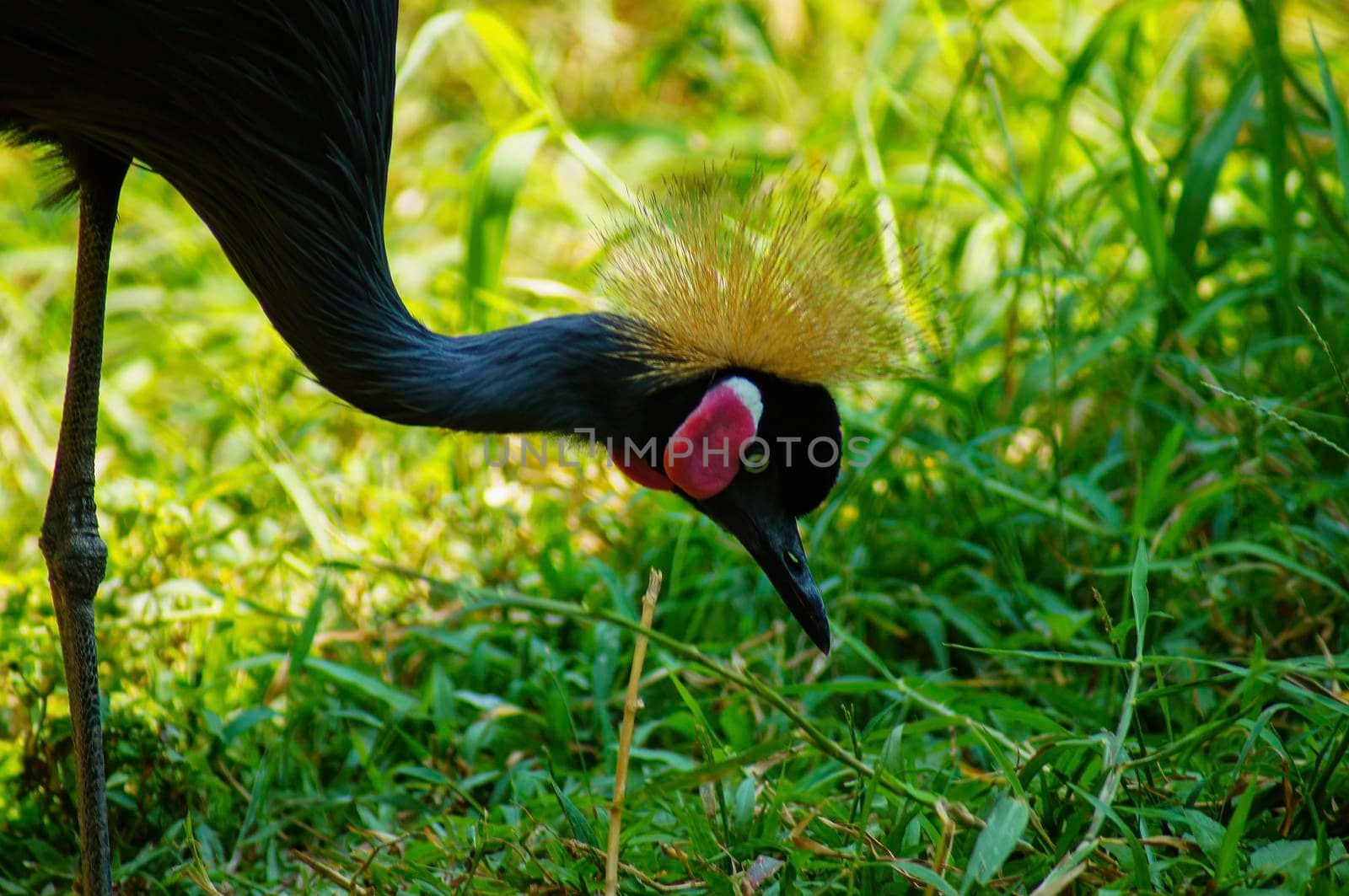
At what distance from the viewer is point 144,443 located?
3514 mm

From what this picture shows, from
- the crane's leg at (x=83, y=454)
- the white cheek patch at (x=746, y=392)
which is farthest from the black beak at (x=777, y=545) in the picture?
the crane's leg at (x=83, y=454)

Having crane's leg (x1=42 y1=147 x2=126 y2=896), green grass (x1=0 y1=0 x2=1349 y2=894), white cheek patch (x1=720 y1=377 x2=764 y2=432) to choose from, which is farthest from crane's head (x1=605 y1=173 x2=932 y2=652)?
crane's leg (x1=42 y1=147 x2=126 y2=896)

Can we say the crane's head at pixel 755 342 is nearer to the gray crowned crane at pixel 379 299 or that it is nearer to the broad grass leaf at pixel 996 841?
the gray crowned crane at pixel 379 299

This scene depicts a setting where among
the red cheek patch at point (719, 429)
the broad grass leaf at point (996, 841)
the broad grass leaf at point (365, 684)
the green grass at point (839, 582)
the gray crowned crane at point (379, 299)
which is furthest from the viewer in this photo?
the broad grass leaf at point (365, 684)

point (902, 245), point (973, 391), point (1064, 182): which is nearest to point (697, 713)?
point (902, 245)

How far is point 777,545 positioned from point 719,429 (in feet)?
0.73

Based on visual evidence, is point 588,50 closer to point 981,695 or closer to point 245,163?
point 245,163

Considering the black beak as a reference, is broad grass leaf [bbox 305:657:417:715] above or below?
below

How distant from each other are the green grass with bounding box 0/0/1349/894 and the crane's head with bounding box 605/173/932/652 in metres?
0.12

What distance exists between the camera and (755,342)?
2.17 m

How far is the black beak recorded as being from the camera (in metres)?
2.21

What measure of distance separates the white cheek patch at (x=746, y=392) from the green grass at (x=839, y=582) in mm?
355

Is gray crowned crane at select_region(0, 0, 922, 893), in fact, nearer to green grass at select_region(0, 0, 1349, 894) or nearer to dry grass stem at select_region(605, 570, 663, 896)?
green grass at select_region(0, 0, 1349, 894)

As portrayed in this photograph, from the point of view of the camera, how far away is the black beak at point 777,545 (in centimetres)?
221
